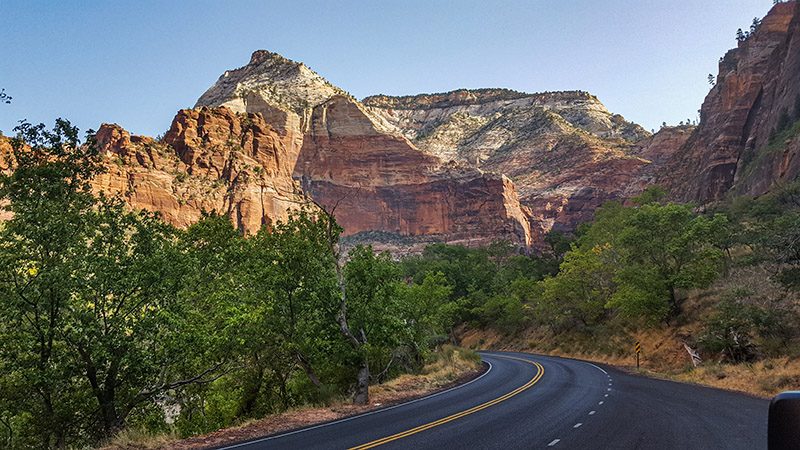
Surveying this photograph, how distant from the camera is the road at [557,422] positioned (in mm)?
9945

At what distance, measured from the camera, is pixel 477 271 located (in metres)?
81.8

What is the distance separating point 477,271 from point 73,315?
239ft

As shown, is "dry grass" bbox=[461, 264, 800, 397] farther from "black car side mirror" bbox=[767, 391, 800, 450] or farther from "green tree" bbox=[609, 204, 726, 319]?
"black car side mirror" bbox=[767, 391, 800, 450]

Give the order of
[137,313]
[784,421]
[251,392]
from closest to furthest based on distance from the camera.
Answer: [784,421] → [137,313] → [251,392]

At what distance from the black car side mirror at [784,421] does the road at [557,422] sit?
323 inches

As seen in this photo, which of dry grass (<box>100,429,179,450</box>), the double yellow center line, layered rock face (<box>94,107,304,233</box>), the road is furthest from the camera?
layered rock face (<box>94,107,304,233</box>)

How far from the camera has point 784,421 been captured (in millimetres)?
2064

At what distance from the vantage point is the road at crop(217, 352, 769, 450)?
995 centimetres

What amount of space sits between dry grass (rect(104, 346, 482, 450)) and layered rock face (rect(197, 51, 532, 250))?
12467 centimetres

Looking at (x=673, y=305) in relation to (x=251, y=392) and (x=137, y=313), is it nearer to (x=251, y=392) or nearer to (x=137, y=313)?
(x=251, y=392)

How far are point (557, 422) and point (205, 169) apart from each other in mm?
104984

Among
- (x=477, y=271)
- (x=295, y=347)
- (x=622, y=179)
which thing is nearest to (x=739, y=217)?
(x=477, y=271)

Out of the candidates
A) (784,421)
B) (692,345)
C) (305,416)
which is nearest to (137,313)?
(305,416)

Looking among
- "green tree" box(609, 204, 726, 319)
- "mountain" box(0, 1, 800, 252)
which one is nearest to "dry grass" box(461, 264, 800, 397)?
"green tree" box(609, 204, 726, 319)
